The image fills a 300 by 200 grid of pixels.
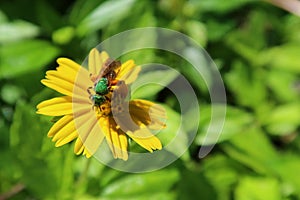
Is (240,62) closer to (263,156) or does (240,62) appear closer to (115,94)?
(263,156)

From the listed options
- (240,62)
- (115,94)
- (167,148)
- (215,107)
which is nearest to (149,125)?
(115,94)

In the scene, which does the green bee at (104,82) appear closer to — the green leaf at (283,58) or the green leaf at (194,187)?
the green leaf at (194,187)

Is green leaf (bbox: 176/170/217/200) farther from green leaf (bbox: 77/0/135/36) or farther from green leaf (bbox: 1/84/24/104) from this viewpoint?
green leaf (bbox: 1/84/24/104)

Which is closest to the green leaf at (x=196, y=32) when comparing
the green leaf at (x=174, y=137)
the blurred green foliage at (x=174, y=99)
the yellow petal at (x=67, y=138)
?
the blurred green foliage at (x=174, y=99)

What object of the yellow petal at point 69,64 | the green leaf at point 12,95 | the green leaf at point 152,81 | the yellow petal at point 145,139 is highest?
the yellow petal at point 69,64

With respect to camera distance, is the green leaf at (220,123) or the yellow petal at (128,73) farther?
the green leaf at (220,123)

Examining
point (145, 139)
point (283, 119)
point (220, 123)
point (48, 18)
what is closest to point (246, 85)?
point (283, 119)

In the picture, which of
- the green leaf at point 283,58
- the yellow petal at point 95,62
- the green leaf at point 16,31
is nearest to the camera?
the yellow petal at point 95,62

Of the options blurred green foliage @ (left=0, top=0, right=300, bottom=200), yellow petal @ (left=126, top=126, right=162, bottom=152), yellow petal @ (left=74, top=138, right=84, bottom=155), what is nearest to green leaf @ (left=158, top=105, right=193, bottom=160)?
blurred green foliage @ (left=0, top=0, right=300, bottom=200)
